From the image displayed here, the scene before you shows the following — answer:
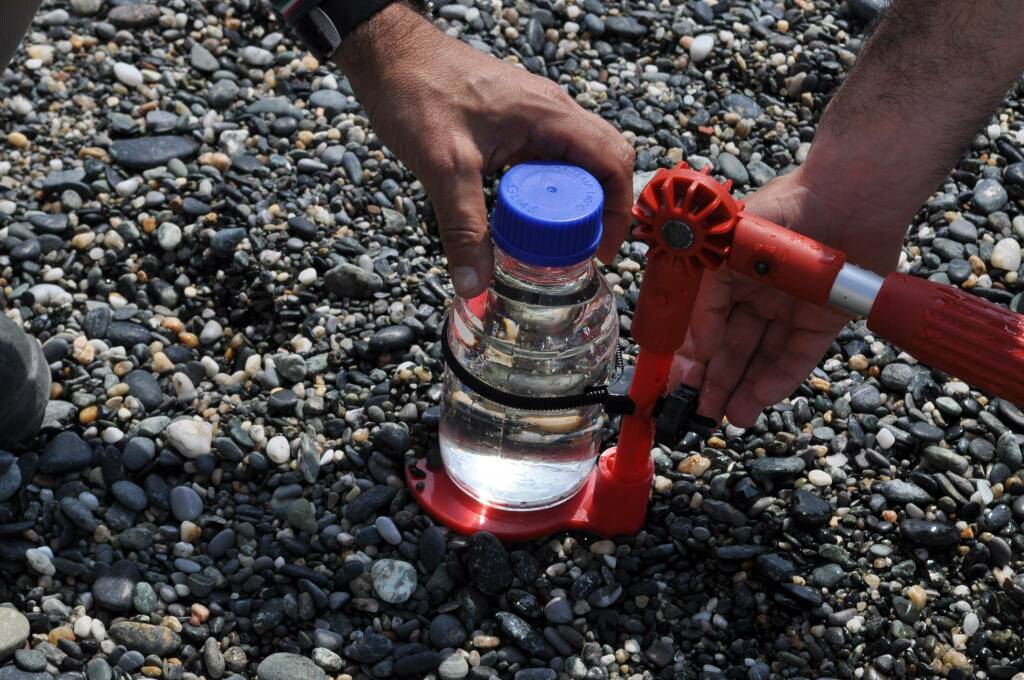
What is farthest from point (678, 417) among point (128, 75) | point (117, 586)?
point (128, 75)

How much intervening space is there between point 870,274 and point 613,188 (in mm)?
736

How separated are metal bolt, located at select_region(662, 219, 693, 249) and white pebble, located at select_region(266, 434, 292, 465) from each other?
1.47m

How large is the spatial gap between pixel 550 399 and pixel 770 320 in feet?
2.58

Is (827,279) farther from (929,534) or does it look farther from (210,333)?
(210,333)

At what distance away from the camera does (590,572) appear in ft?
10.7

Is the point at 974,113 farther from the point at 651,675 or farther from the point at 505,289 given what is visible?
the point at 651,675

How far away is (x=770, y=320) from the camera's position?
3426 millimetres

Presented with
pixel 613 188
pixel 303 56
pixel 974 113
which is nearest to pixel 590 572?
pixel 613 188

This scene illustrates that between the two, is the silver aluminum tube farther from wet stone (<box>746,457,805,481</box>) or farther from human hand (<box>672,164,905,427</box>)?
wet stone (<box>746,457,805,481</box>)

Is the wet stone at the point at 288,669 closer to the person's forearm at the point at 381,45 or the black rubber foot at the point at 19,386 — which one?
the black rubber foot at the point at 19,386

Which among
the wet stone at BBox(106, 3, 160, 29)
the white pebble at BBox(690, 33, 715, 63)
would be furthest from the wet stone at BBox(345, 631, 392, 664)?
the wet stone at BBox(106, 3, 160, 29)

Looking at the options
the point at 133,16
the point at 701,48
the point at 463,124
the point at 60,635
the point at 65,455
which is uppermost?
the point at 463,124

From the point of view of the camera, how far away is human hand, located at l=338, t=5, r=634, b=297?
9.12 feet

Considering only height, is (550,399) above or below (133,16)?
above
